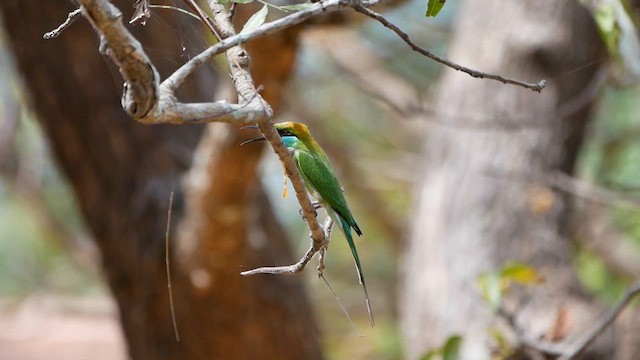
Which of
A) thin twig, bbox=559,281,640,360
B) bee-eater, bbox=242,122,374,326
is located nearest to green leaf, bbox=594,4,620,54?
thin twig, bbox=559,281,640,360

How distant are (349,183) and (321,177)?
3959mm

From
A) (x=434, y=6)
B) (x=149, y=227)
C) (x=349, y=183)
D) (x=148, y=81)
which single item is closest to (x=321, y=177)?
(x=434, y=6)

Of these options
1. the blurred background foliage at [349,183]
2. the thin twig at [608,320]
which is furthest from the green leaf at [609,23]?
the blurred background foliage at [349,183]

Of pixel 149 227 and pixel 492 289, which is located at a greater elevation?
pixel 492 289

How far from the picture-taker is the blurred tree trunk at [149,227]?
95.2 inches

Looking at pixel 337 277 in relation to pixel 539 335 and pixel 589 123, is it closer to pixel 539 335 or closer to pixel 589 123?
pixel 589 123

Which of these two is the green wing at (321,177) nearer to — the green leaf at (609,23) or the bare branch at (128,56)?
the bare branch at (128,56)

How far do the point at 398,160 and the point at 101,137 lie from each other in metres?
3.28

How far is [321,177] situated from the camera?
3.27 feet

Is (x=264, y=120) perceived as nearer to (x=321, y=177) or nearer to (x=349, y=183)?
(x=321, y=177)

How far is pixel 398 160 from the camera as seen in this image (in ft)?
18.4

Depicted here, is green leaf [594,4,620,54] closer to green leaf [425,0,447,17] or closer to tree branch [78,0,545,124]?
green leaf [425,0,447,17]

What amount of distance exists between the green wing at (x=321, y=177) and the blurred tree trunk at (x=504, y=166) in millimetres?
1635

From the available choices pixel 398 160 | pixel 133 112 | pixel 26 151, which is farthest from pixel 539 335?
pixel 26 151
